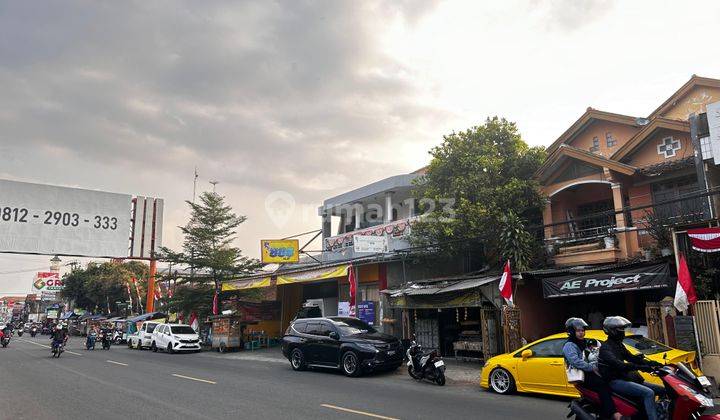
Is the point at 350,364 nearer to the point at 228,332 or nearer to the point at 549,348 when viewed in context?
the point at 549,348

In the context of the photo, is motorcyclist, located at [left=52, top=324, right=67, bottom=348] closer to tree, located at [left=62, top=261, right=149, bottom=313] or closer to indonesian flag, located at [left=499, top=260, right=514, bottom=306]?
indonesian flag, located at [left=499, top=260, right=514, bottom=306]

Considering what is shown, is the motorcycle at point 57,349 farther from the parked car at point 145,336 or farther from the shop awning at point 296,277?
the shop awning at point 296,277

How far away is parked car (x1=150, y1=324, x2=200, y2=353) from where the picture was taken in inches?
1008

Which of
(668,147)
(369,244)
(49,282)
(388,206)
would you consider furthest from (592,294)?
(49,282)

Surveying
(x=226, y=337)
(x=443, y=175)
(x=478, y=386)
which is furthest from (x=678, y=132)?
(x=226, y=337)

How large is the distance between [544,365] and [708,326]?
4.85m

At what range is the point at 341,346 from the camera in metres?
14.6

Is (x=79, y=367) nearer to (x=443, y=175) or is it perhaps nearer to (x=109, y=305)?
(x=443, y=175)

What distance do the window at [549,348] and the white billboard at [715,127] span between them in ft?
25.1

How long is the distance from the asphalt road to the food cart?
1038cm

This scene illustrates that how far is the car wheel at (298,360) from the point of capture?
52.0 ft

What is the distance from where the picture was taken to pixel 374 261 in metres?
20.7

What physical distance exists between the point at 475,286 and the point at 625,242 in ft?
16.9

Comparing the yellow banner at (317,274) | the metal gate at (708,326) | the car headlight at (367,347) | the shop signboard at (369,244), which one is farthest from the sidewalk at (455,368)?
the metal gate at (708,326)
